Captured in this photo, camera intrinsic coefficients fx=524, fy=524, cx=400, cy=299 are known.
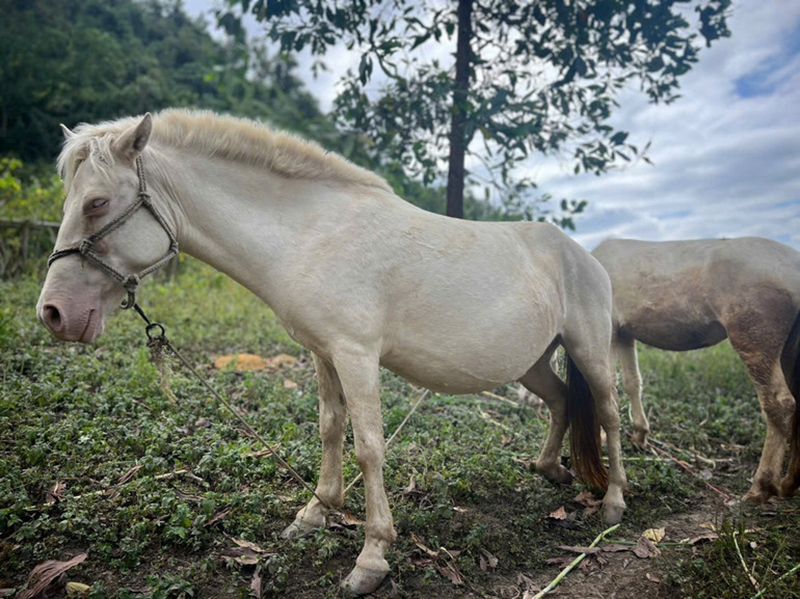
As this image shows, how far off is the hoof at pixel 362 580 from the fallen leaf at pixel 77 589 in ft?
4.00

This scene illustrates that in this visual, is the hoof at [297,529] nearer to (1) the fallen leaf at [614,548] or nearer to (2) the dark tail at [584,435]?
(1) the fallen leaf at [614,548]

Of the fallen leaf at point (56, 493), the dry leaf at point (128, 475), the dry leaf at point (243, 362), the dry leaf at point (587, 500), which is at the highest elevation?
the fallen leaf at point (56, 493)

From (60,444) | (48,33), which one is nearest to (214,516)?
(60,444)

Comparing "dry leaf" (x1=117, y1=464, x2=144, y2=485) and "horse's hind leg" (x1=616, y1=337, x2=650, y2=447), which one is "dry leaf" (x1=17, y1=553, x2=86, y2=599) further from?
"horse's hind leg" (x1=616, y1=337, x2=650, y2=447)

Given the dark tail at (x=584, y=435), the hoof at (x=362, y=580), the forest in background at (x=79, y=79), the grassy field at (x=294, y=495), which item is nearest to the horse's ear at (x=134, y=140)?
the grassy field at (x=294, y=495)

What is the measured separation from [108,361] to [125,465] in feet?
7.02

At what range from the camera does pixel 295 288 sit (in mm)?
2693

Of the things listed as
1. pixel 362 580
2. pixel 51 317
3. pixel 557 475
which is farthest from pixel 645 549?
pixel 51 317

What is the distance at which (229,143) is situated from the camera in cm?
284

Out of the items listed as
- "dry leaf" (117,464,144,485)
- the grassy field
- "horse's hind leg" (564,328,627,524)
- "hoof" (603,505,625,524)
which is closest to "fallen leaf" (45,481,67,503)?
the grassy field

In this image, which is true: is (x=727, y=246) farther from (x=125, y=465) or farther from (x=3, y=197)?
(x=3, y=197)

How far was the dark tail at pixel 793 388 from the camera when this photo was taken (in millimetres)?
4004

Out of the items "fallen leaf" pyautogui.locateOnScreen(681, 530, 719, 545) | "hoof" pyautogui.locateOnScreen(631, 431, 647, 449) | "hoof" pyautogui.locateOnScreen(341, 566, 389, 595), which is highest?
"hoof" pyautogui.locateOnScreen(341, 566, 389, 595)

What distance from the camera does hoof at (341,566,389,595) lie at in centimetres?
264
